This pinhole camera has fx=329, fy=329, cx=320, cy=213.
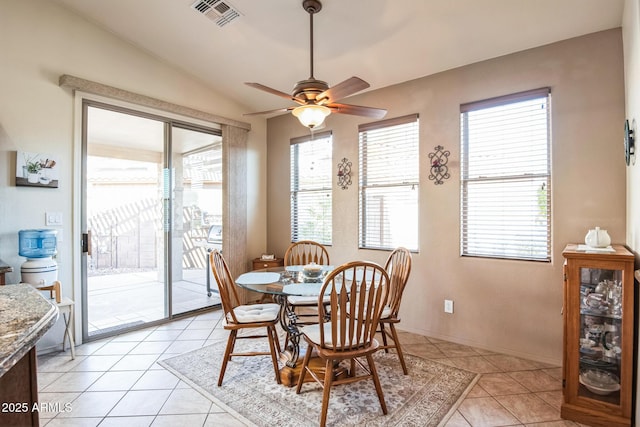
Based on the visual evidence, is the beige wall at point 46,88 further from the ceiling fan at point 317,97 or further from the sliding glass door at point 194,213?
the ceiling fan at point 317,97

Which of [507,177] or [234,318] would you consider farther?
[507,177]

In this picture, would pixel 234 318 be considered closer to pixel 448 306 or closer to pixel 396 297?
pixel 396 297

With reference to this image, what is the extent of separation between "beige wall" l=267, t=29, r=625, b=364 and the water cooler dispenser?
2947 millimetres

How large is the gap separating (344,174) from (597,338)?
2.74m

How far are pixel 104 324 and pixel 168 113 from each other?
2438mm

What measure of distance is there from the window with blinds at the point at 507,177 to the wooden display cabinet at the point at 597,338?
2.40 ft

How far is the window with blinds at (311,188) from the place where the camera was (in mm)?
4273

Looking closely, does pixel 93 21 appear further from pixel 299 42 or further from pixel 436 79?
pixel 436 79

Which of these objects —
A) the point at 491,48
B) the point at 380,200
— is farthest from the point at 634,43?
the point at 380,200

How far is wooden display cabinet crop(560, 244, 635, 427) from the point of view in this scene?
192 cm

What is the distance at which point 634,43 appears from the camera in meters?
1.96

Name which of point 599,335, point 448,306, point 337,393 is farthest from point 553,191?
point 337,393

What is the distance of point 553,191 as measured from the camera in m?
2.71

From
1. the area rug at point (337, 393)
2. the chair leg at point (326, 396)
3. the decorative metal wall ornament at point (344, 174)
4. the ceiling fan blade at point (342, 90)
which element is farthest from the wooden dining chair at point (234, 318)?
the decorative metal wall ornament at point (344, 174)
